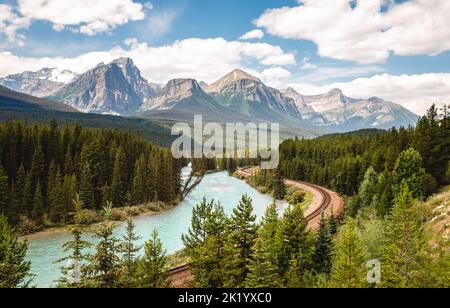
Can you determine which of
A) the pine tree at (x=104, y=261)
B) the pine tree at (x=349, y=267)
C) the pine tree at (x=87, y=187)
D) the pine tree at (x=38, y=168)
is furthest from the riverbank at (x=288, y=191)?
the pine tree at (x=104, y=261)

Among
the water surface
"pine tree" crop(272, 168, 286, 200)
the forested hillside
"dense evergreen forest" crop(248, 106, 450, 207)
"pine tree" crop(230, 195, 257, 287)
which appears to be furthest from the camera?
"pine tree" crop(272, 168, 286, 200)

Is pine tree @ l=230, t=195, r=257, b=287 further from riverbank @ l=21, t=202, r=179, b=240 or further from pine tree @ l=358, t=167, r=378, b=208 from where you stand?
pine tree @ l=358, t=167, r=378, b=208

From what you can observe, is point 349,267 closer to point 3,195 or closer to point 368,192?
point 368,192

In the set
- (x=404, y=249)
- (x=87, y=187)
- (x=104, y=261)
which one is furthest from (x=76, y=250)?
(x=87, y=187)

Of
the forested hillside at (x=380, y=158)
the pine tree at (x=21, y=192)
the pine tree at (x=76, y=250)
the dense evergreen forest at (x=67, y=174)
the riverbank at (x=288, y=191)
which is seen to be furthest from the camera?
the riverbank at (x=288, y=191)

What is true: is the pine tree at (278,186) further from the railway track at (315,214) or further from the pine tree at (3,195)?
the pine tree at (3,195)

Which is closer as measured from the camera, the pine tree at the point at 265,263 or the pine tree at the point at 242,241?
the pine tree at the point at 265,263

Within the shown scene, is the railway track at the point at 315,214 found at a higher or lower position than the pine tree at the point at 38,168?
lower

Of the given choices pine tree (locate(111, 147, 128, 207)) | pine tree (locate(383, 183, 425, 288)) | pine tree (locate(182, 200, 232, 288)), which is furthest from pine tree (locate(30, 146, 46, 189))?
pine tree (locate(383, 183, 425, 288))

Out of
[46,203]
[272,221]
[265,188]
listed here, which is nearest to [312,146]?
[265,188]
